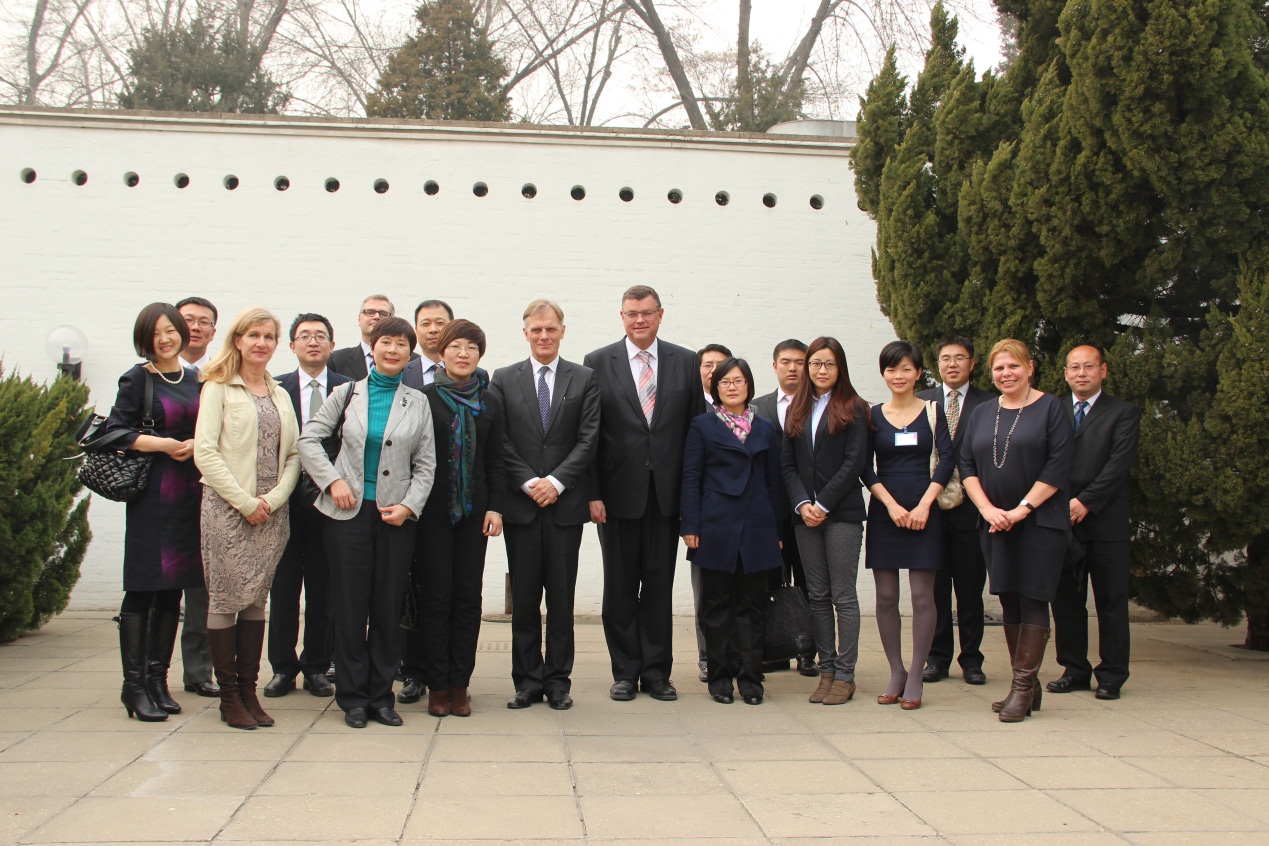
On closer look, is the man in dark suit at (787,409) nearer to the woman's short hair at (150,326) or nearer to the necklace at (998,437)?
the necklace at (998,437)

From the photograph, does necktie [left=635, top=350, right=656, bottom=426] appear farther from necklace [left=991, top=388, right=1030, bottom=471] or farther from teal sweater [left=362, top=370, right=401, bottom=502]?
necklace [left=991, top=388, right=1030, bottom=471]

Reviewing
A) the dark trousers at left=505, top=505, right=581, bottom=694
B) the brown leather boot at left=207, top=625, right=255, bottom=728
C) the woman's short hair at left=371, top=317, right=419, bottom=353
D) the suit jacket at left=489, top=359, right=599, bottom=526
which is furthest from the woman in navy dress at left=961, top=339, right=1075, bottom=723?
the brown leather boot at left=207, top=625, right=255, bottom=728

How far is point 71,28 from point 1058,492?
57.5 ft

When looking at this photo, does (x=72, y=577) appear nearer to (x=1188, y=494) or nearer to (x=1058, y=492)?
(x=1058, y=492)

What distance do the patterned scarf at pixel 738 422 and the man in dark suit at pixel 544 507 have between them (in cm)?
59

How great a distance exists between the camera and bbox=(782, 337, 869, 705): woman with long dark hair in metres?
5.00

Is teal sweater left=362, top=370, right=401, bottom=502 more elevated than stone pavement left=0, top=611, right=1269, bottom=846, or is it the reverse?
teal sweater left=362, top=370, right=401, bottom=502

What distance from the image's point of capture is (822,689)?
5.04 metres

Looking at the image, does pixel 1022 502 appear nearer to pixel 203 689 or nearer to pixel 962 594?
pixel 962 594

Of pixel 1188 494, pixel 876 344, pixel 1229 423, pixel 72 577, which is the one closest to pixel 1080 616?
pixel 1188 494

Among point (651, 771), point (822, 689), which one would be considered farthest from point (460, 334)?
point (822, 689)

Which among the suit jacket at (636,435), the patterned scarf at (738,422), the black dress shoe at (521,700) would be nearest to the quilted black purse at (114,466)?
the black dress shoe at (521,700)

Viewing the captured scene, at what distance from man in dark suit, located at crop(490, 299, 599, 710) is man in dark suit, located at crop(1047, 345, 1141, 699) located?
→ 93.0 inches

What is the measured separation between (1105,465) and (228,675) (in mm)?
4022
